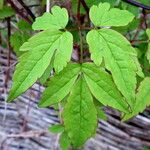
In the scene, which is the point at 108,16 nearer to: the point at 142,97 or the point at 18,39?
the point at 142,97

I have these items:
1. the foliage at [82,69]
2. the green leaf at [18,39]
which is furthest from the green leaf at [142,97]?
the green leaf at [18,39]

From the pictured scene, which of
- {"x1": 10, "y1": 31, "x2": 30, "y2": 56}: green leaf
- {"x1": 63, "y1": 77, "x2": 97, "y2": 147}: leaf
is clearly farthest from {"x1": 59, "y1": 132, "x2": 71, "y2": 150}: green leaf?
{"x1": 63, "y1": 77, "x2": 97, "y2": 147}: leaf

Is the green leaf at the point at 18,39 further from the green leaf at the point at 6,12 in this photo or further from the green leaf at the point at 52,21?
the green leaf at the point at 52,21

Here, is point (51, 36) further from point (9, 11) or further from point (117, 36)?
point (9, 11)

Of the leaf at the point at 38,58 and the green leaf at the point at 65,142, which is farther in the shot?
the green leaf at the point at 65,142

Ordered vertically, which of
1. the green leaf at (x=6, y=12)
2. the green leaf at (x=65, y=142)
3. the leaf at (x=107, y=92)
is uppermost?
the green leaf at (x=6, y=12)
